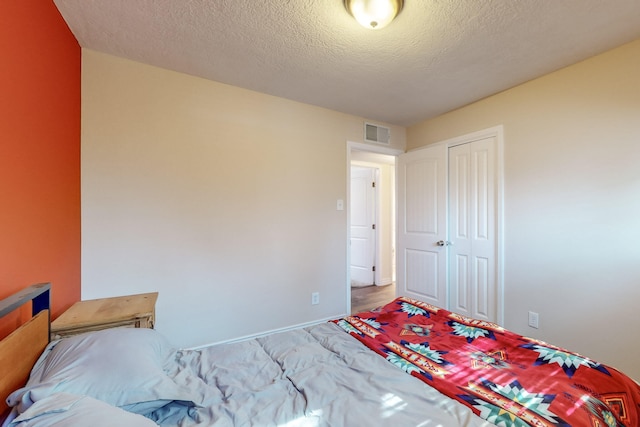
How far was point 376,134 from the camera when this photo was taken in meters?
3.36

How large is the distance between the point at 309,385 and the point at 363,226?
3910 mm

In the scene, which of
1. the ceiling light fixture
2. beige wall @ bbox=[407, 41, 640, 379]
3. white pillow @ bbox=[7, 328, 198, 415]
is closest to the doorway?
beige wall @ bbox=[407, 41, 640, 379]

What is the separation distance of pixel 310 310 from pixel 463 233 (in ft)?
6.10

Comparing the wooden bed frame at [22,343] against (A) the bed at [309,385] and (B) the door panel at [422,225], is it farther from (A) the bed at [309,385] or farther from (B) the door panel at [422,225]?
(B) the door panel at [422,225]

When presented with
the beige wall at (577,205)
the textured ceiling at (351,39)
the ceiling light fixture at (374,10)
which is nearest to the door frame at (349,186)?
the textured ceiling at (351,39)

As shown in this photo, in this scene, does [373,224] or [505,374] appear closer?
[505,374]

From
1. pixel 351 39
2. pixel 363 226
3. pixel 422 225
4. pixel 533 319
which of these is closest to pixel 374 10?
pixel 351 39

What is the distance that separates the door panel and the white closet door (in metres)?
0.11

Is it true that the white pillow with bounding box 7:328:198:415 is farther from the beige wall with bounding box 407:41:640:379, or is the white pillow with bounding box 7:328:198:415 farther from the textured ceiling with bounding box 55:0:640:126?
the beige wall with bounding box 407:41:640:379

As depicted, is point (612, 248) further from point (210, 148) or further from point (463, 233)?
point (210, 148)

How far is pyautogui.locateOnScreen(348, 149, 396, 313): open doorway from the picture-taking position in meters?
4.68

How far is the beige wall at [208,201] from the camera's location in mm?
1994

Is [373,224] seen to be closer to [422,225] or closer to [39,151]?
[422,225]

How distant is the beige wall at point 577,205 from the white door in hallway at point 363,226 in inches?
92.1
